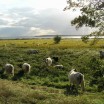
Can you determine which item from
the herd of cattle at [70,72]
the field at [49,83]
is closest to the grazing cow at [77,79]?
the herd of cattle at [70,72]

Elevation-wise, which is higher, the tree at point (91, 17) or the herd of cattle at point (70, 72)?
the tree at point (91, 17)

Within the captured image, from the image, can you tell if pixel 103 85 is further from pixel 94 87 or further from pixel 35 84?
pixel 35 84

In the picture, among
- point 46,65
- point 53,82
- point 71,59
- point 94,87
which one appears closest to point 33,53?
point 71,59

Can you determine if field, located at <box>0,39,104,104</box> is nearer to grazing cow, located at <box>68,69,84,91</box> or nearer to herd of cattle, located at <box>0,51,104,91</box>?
herd of cattle, located at <box>0,51,104,91</box>

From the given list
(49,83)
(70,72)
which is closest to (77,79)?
(70,72)

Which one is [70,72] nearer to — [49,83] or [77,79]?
[49,83]

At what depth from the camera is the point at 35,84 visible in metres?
30.1

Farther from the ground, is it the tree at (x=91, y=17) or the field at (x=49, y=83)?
the tree at (x=91, y=17)

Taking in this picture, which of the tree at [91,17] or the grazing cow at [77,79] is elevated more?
the tree at [91,17]

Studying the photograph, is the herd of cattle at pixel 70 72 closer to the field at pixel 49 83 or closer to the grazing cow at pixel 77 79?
the grazing cow at pixel 77 79

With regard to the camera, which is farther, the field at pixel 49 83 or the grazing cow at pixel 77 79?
the grazing cow at pixel 77 79

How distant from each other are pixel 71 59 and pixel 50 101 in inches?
1031

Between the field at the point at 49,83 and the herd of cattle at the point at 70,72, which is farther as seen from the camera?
the herd of cattle at the point at 70,72

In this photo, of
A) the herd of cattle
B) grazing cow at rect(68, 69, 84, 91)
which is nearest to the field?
the herd of cattle
